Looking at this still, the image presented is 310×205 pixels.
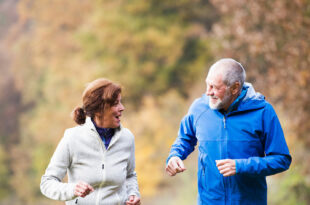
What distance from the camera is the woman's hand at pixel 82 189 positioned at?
9.43 feet

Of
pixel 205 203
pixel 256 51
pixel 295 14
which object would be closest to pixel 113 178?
pixel 205 203

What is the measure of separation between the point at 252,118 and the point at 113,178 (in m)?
1.01

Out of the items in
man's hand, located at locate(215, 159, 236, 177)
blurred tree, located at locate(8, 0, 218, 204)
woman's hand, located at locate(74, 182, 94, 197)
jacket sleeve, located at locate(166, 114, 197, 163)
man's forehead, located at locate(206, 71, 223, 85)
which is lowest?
woman's hand, located at locate(74, 182, 94, 197)

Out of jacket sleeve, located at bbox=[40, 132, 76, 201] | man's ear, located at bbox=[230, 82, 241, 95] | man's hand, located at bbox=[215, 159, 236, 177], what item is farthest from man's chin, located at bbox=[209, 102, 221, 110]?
jacket sleeve, located at bbox=[40, 132, 76, 201]

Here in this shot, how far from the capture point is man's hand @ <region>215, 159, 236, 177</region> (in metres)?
3.08

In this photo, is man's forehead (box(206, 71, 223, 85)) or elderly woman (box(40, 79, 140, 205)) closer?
elderly woman (box(40, 79, 140, 205))

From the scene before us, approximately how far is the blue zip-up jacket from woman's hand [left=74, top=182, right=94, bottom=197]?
0.90 m

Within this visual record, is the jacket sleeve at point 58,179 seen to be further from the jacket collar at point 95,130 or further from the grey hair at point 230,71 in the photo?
the grey hair at point 230,71

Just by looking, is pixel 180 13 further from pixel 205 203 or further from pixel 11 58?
pixel 205 203

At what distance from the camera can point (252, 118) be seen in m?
3.27

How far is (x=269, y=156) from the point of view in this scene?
10.4ft

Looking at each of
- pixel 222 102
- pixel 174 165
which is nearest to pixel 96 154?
pixel 174 165

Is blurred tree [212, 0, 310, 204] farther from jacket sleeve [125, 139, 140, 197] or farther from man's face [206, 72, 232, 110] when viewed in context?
jacket sleeve [125, 139, 140, 197]

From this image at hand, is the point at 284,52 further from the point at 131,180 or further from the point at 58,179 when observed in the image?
the point at 58,179
